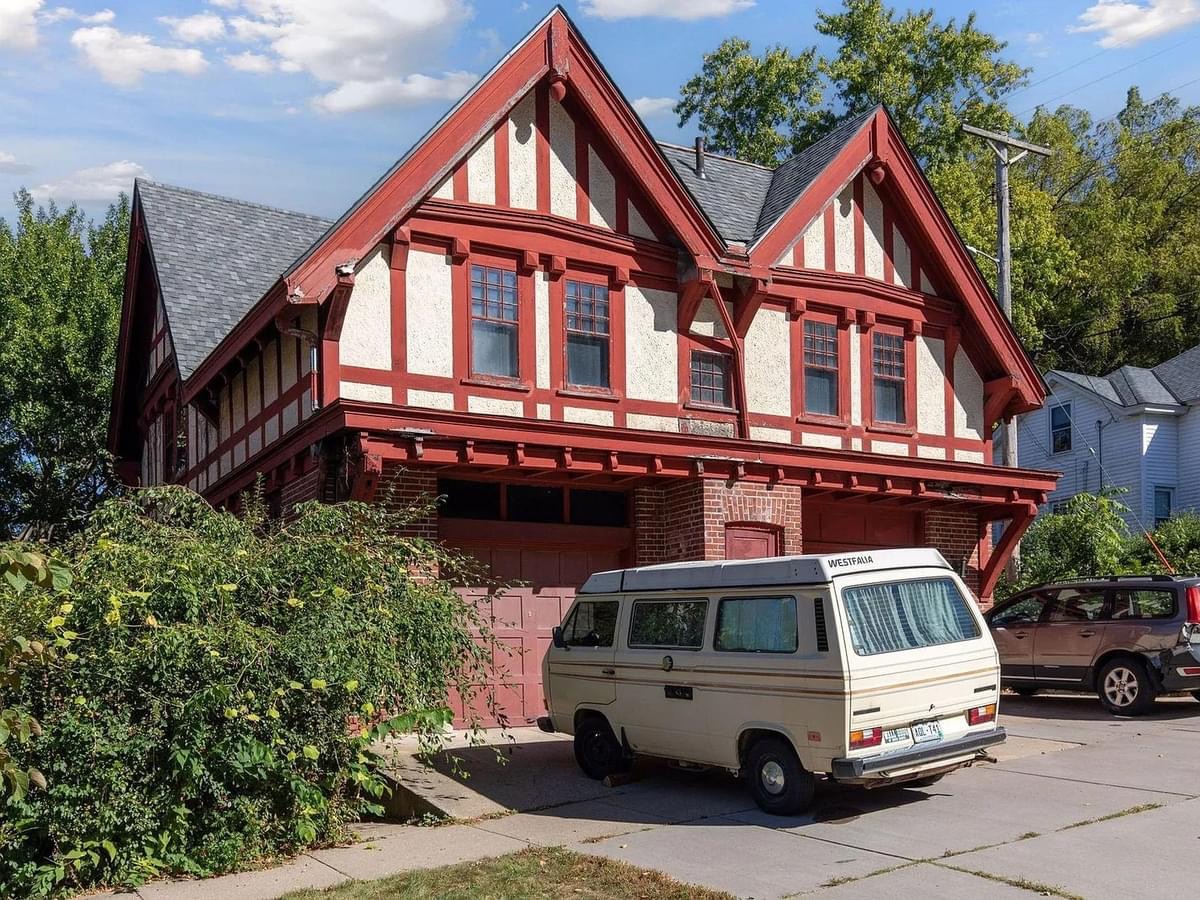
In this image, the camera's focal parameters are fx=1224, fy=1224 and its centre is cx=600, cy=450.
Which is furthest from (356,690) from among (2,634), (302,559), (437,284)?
(437,284)

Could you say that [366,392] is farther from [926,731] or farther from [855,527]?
[855,527]

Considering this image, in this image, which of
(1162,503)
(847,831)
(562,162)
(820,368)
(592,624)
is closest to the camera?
(847,831)

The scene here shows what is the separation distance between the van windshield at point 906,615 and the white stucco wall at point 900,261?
31.0 feet

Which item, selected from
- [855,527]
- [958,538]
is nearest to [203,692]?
[855,527]

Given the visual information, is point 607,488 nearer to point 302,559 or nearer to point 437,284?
point 437,284

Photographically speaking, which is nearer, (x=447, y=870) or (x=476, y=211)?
(x=447, y=870)

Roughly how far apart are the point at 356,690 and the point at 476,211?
24.3 ft

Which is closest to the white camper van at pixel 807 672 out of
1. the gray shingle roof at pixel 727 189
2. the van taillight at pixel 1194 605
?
the van taillight at pixel 1194 605

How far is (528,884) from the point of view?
820cm

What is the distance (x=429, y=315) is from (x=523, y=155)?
2532mm

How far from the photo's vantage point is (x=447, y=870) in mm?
8688

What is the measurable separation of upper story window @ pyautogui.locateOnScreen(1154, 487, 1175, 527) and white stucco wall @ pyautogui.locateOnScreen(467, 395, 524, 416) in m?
27.7

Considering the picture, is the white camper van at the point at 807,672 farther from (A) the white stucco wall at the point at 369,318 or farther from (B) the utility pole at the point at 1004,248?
(B) the utility pole at the point at 1004,248

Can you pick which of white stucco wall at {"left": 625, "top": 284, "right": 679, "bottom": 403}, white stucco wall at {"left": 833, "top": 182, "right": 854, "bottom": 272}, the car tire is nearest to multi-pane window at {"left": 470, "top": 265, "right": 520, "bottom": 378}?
white stucco wall at {"left": 625, "top": 284, "right": 679, "bottom": 403}
